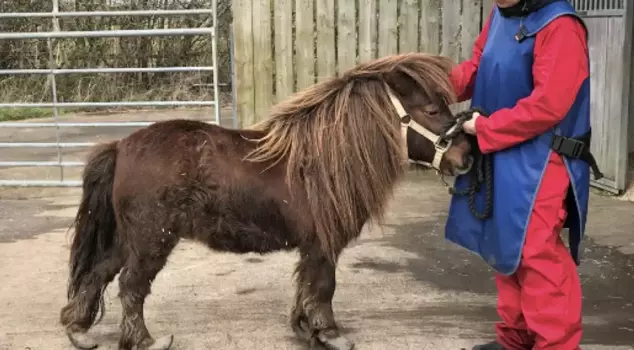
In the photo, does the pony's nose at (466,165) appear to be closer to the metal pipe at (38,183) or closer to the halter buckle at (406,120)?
the halter buckle at (406,120)

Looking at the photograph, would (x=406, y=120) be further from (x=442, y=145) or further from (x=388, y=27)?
(x=388, y=27)

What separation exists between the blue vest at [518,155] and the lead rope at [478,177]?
0.12 ft

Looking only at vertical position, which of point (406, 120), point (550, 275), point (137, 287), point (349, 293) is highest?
point (406, 120)

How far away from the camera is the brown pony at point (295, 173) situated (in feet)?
9.94

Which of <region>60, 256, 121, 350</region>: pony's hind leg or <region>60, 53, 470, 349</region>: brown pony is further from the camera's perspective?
<region>60, 256, 121, 350</region>: pony's hind leg

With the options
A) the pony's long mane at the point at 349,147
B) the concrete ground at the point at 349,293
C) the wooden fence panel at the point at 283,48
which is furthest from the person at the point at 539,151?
the wooden fence panel at the point at 283,48

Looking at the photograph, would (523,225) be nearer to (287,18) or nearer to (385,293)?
(385,293)

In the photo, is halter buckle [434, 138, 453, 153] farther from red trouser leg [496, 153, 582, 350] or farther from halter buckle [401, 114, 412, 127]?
red trouser leg [496, 153, 582, 350]

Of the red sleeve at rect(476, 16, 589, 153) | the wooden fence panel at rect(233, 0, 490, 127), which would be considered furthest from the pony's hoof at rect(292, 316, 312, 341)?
the wooden fence panel at rect(233, 0, 490, 127)

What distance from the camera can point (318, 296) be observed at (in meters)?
3.17

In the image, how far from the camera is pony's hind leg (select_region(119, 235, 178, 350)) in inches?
122

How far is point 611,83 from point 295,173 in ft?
13.5

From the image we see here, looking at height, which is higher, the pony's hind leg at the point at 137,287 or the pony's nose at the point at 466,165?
the pony's nose at the point at 466,165

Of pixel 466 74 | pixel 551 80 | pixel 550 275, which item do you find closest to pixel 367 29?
pixel 466 74
